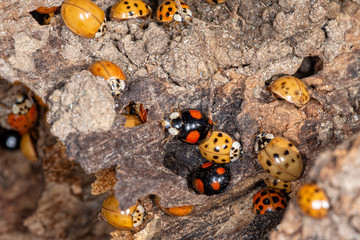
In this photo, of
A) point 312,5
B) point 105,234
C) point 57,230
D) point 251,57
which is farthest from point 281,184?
point 57,230

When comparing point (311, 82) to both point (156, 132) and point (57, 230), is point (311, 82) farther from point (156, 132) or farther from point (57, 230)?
point (57, 230)

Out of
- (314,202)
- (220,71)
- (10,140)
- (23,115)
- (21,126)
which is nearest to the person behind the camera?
(314,202)

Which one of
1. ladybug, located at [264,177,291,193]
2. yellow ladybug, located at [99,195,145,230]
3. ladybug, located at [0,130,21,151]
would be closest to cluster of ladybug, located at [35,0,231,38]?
yellow ladybug, located at [99,195,145,230]

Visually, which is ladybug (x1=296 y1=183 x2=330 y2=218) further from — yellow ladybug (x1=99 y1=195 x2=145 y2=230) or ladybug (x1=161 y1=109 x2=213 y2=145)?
yellow ladybug (x1=99 y1=195 x2=145 y2=230)

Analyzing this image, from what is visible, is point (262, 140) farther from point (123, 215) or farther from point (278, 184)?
point (123, 215)

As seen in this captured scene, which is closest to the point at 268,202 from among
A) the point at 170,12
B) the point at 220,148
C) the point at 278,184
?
the point at 278,184

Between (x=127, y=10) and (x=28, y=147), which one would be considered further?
(x=28, y=147)
